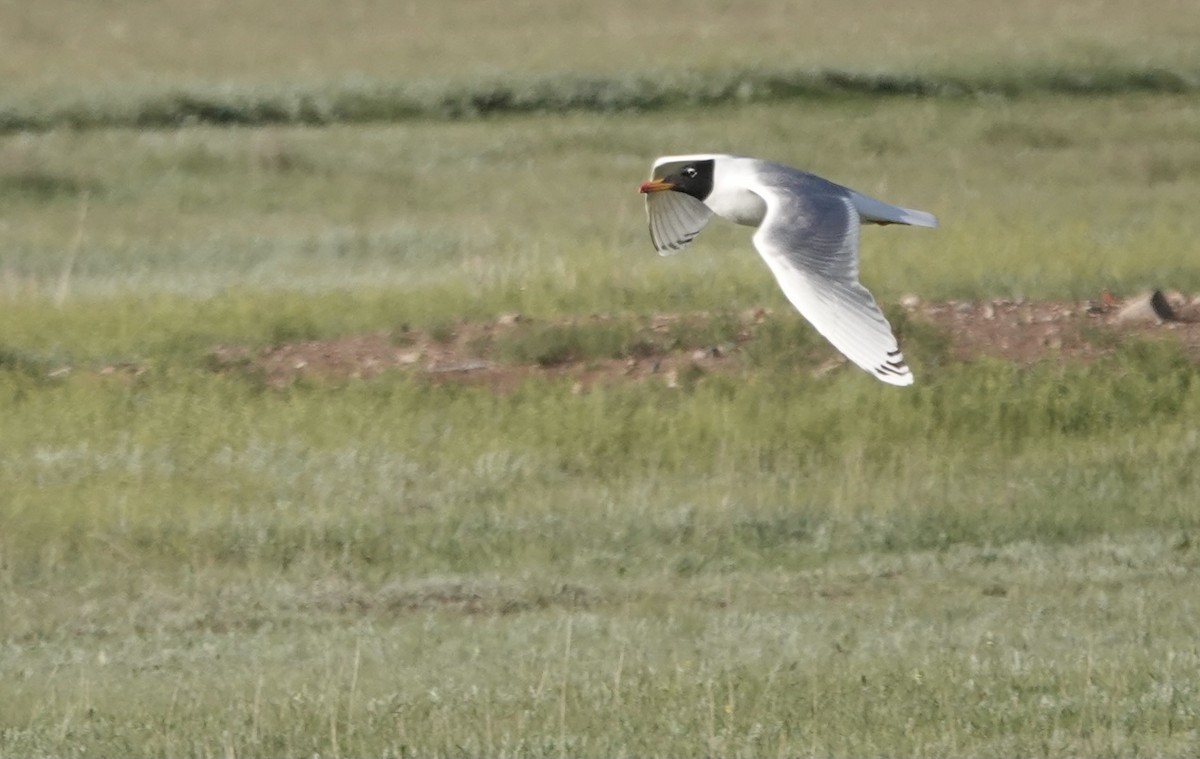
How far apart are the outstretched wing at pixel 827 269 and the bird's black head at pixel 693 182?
0.37m

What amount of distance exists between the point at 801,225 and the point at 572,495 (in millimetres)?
3931

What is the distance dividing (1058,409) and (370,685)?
212 inches

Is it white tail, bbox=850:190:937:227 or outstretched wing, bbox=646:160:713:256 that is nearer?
white tail, bbox=850:190:937:227

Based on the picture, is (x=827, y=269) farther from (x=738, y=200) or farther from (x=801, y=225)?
(x=738, y=200)

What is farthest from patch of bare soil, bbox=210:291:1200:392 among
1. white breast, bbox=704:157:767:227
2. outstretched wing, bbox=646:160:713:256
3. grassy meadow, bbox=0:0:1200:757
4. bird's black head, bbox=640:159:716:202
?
white breast, bbox=704:157:767:227

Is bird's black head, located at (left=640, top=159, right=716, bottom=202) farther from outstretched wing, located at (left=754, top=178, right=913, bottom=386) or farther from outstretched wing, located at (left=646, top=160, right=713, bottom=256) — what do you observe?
outstretched wing, located at (left=754, top=178, right=913, bottom=386)

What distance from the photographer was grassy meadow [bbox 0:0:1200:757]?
688 cm

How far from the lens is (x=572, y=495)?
34.6ft

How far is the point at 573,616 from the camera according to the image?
27.8 ft

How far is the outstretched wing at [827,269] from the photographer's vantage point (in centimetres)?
576

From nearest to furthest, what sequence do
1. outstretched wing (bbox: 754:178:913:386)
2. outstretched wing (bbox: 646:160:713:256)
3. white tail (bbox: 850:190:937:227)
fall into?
outstretched wing (bbox: 754:178:913:386) → white tail (bbox: 850:190:937:227) → outstretched wing (bbox: 646:160:713:256)

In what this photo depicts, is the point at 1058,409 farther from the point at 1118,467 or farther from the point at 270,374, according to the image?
the point at 270,374

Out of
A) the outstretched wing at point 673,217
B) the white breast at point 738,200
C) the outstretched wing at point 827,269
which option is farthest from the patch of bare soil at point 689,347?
the outstretched wing at point 827,269

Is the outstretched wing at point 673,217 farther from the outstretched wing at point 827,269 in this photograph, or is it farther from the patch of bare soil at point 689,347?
the patch of bare soil at point 689,347
